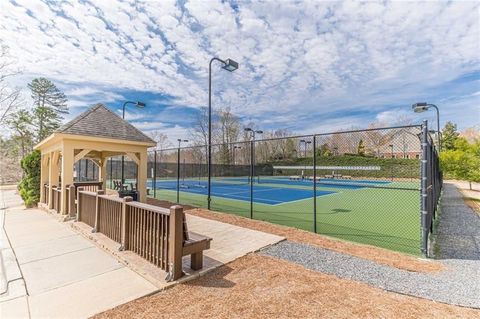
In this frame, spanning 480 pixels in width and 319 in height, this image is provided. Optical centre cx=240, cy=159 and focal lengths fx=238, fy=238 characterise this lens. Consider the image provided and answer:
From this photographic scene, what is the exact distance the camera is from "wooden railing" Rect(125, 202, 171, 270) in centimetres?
368

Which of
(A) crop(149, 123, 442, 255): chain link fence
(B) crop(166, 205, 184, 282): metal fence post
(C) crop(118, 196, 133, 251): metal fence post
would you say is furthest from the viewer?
(A) crop(149, 123, 442, 255): chain link fence

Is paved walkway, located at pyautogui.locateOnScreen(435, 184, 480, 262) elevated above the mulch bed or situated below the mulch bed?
below

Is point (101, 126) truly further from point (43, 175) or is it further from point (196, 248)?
point (196, 248)

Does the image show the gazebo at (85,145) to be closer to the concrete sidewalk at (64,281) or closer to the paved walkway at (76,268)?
the paved walkway at (76,268)

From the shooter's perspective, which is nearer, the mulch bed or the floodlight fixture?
the mulch bed

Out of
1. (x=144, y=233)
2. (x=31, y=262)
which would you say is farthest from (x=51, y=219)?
(x=144, y=233)

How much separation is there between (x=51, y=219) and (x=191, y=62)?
909cm

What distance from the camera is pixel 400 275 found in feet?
12.1

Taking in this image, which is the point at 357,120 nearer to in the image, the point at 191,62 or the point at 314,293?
the point at 191,62

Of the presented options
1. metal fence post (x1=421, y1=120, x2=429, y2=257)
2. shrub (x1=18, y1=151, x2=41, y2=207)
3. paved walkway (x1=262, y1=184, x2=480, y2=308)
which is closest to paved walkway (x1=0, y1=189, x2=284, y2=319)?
paved walkway (x1=262, y1=184, x2=480, y2=308)

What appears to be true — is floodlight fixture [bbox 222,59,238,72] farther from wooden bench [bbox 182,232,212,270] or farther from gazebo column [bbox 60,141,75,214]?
wooden bench [bbox 182,232,212,270]

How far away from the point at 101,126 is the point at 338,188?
18.1m

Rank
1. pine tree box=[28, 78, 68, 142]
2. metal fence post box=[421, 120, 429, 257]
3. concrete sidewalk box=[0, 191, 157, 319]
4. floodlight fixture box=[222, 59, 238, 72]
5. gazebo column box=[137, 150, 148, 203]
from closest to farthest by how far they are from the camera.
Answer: concrete sidewalk box=[0, 191, 157, 319] → metal fence post box=[421, 120, 429, 257] → floodlight fixture box=[222, 59, 238, 72] → gazebo column box=[137, 150, 148, 203] → pine tree box=[28, 78, 68, 142]

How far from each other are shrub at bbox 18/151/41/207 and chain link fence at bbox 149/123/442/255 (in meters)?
4.86
